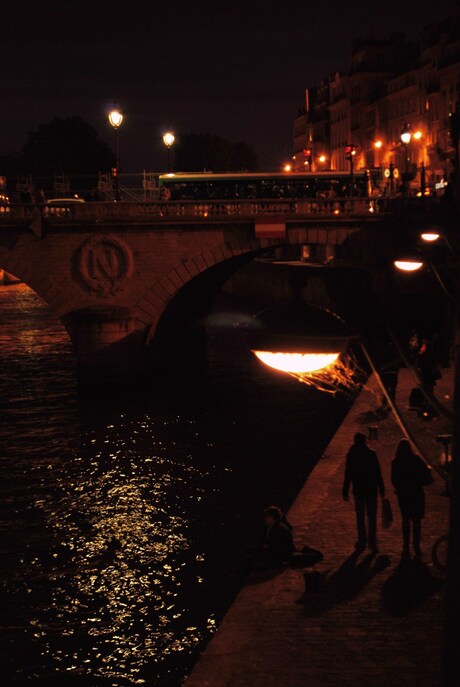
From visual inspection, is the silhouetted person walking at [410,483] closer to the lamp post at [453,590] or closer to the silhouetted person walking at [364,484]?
the silhouetted person walking at [364,484]

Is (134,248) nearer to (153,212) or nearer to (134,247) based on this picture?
(134,247)

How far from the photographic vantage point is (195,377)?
1492 inches

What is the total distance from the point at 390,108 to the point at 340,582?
8834 cm

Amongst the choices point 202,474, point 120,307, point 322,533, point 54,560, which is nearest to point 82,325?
point 120,307

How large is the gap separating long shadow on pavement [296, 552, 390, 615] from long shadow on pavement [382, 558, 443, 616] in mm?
259

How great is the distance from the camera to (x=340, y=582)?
12.3 metres

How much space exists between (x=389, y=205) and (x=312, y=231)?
319 centimetres

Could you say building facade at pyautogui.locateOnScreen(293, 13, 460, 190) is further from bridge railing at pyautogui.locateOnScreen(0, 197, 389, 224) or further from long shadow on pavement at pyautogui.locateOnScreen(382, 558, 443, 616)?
long shadow on pavement at pyautogui.locateOnScreen(382, 558, 443, 616)

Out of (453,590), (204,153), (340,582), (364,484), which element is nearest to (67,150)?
(204,153)

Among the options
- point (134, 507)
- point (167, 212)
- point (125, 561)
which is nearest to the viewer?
point (125, 561)

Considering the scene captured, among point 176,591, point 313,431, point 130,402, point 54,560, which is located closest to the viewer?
point 176,591

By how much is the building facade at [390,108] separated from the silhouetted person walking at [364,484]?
46.6 meters

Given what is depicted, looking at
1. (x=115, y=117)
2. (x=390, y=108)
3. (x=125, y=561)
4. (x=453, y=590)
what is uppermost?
(x=390, y=108)

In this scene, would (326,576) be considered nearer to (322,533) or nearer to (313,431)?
(322,533)
